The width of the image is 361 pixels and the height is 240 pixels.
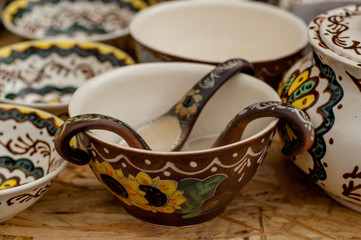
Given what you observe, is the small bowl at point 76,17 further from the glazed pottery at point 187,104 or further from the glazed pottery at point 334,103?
the glazed pottery at point 334,103

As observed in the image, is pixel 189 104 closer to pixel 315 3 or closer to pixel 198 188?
pixel 198 188

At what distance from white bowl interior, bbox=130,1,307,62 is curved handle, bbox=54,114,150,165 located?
364 mm

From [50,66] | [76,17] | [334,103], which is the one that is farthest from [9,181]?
[76,17]

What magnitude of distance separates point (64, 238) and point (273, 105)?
0.92 feet

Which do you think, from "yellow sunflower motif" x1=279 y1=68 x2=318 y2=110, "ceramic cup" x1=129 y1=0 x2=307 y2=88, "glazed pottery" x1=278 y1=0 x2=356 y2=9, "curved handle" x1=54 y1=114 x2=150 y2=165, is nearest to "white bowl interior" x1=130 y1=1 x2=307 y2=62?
"ceramic cup" x1=129 y1=0 x2=307 y2=88

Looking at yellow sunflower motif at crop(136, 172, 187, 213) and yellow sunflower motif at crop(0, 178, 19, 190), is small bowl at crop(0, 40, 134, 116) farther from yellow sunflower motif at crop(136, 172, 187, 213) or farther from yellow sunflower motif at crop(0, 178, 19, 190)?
yellow sunflower motif at crop(136, 172, 187, 213)

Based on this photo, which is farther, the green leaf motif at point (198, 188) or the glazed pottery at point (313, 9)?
the glazed pottery at point (313, 9)

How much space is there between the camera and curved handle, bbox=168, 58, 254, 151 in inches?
24.8

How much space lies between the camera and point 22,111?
0.67 meters

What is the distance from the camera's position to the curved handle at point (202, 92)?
0.63 m

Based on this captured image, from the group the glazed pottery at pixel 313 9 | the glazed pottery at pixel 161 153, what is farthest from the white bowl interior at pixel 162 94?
the glazed pottery at pixel 313 9

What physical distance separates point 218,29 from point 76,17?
1.18 ft

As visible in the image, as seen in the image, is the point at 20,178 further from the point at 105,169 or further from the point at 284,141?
the point at 284,141

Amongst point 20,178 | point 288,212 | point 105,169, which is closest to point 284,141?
point 288,212
